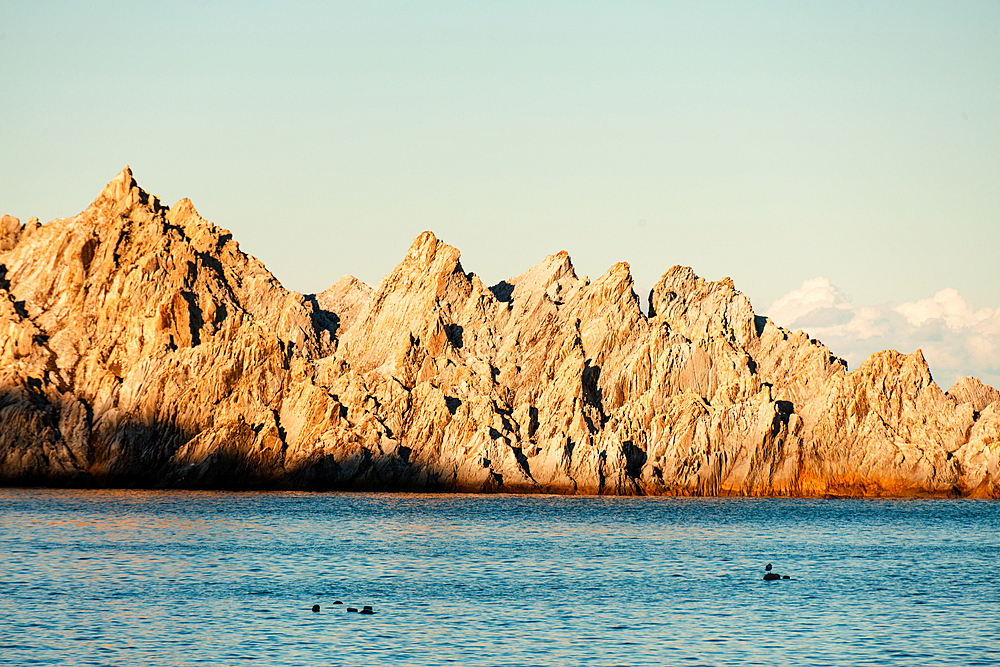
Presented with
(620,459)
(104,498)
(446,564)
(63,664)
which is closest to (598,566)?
(446,564)

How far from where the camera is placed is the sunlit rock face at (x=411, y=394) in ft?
527

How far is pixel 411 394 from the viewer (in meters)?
172

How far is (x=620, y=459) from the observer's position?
16262cm

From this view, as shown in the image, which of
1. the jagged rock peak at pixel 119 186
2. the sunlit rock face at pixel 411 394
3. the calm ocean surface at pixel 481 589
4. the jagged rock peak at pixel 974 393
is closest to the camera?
the calm ocean surface at pixel 481 589

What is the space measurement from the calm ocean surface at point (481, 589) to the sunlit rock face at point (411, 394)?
42514mm

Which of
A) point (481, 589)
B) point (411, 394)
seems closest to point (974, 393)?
point (411, 394)

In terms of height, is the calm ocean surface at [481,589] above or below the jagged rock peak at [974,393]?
below

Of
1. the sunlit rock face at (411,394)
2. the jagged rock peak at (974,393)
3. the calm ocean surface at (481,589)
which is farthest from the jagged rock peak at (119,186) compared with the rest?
the jagged rock peak at (974,393)

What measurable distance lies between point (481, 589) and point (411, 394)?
110 metres

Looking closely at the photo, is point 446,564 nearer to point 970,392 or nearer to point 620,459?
point 620,459

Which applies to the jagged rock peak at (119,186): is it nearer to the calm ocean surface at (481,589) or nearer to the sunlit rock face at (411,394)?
the sunlit rock face at (411,394)

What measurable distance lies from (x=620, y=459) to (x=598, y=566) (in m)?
87.6

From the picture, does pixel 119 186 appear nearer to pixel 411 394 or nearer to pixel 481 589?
pixel 411 394

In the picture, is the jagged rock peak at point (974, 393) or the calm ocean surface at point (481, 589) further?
the jagged rock peak at point (974, 393)
